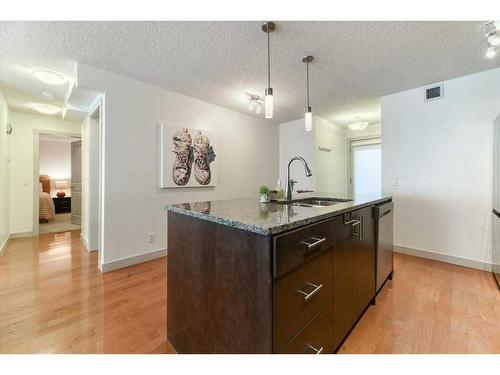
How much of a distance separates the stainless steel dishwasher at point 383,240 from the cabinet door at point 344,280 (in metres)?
0.49

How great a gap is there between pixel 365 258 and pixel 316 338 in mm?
814

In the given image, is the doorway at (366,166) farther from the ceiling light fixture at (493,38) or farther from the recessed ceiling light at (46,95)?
the recessed ceiling light at (46,95)

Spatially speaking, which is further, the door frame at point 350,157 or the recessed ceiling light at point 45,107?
the door frame at point 350,157

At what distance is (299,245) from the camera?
99 cm

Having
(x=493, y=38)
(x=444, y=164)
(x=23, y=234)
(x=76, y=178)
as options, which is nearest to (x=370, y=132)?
(x=444, y=164)

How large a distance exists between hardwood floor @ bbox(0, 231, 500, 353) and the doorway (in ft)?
8.18

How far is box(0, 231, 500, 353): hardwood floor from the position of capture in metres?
1.43

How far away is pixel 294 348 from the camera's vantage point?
0.98 metres

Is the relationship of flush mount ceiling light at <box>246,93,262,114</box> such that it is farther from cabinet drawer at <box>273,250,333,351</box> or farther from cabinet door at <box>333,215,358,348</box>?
cabinet drawer at <box>273,250,333,351</box>

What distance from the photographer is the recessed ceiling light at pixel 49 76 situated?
254cm

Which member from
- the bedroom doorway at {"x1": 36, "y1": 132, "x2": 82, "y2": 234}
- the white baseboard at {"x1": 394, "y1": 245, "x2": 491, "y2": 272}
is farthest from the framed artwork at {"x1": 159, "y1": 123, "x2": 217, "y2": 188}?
the white baseboard at {"x1": 394, "y1": 245, "x2": 491, "y2": 272}

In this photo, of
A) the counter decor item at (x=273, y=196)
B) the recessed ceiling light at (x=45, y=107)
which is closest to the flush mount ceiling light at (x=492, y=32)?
the counter decor item at (x=273, y=196)

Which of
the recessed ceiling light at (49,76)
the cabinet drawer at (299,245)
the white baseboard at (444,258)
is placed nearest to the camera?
the cabinet drawer at (299,245)
